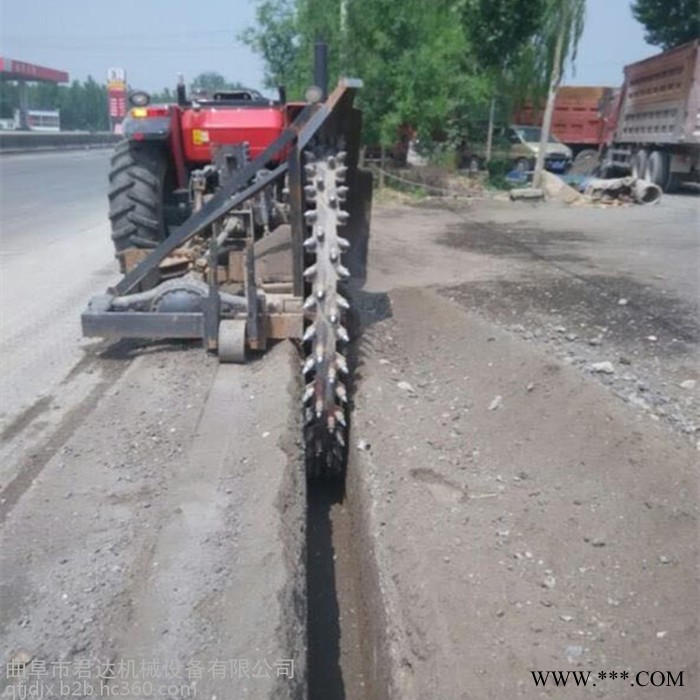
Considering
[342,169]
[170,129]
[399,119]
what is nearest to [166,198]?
[170,129]

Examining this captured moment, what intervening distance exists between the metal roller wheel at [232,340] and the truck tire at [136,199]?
277cm

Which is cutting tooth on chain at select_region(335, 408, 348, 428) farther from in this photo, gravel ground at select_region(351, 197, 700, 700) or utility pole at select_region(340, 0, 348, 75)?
utility pole at select_region(340, 0, 348, 75)

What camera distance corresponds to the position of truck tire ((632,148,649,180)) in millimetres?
17847

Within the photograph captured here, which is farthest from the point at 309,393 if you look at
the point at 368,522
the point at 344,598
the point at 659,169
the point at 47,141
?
the point at 47,141

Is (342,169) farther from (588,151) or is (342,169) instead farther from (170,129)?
(588,151)

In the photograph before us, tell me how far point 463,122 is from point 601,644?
1799 cm

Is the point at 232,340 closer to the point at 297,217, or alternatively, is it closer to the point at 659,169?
the point at 297,217

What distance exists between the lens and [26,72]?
1933 inches

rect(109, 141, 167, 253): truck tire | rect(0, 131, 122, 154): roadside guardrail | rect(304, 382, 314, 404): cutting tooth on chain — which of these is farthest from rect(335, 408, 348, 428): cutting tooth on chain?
rect(0, 131, 122, 154): roadside guardrail

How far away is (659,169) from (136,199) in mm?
13907

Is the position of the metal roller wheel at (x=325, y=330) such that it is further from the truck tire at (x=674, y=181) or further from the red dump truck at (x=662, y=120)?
the truck tire at (x=674, y=181)

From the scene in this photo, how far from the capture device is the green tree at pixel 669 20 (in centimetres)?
2403

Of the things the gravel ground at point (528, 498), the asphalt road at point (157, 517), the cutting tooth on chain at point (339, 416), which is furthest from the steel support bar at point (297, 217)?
the cutting tooth on chain at point (339, 416)

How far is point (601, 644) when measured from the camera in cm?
257
